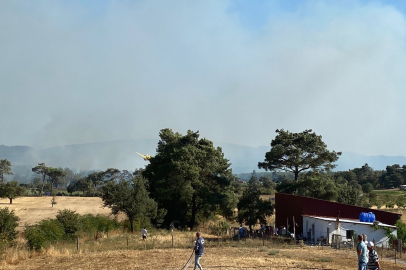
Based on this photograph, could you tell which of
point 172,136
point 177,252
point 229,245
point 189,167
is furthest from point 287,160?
point 177,252

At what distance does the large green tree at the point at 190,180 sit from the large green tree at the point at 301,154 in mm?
6874

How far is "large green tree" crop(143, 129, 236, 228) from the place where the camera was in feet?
143

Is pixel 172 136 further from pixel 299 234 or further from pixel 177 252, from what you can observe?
pixel 177 252

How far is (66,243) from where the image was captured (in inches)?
1035

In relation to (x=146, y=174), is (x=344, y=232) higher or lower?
lower

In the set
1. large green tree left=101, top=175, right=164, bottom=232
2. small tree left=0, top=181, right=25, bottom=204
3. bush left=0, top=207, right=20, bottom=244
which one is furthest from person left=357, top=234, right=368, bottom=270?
small tree left=0, top=181, right=25, bottom=204

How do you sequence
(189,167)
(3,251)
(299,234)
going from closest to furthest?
(3,251) < (299,234) < (189,167)

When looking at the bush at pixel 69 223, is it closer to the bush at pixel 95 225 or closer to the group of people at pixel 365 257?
the bush at pixel 95 225

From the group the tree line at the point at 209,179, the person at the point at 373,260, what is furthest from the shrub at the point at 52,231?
the person at the point at 373,260

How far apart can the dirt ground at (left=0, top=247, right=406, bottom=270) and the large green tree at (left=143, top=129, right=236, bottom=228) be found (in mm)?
20811

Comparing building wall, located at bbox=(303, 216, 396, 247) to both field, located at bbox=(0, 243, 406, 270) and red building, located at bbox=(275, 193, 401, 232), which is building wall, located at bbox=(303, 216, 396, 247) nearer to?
red building, located at bbox=(275, 193, 401, 232)

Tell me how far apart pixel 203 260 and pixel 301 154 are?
94.2 feet

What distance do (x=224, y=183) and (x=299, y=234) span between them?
14837 mm

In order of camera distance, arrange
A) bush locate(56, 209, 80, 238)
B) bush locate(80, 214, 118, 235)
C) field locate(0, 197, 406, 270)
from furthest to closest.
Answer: bush locate(80, 214, 118, 235) < bush locate(56, 209, 80, 238) < field locate(0, 197, 406, 270)
